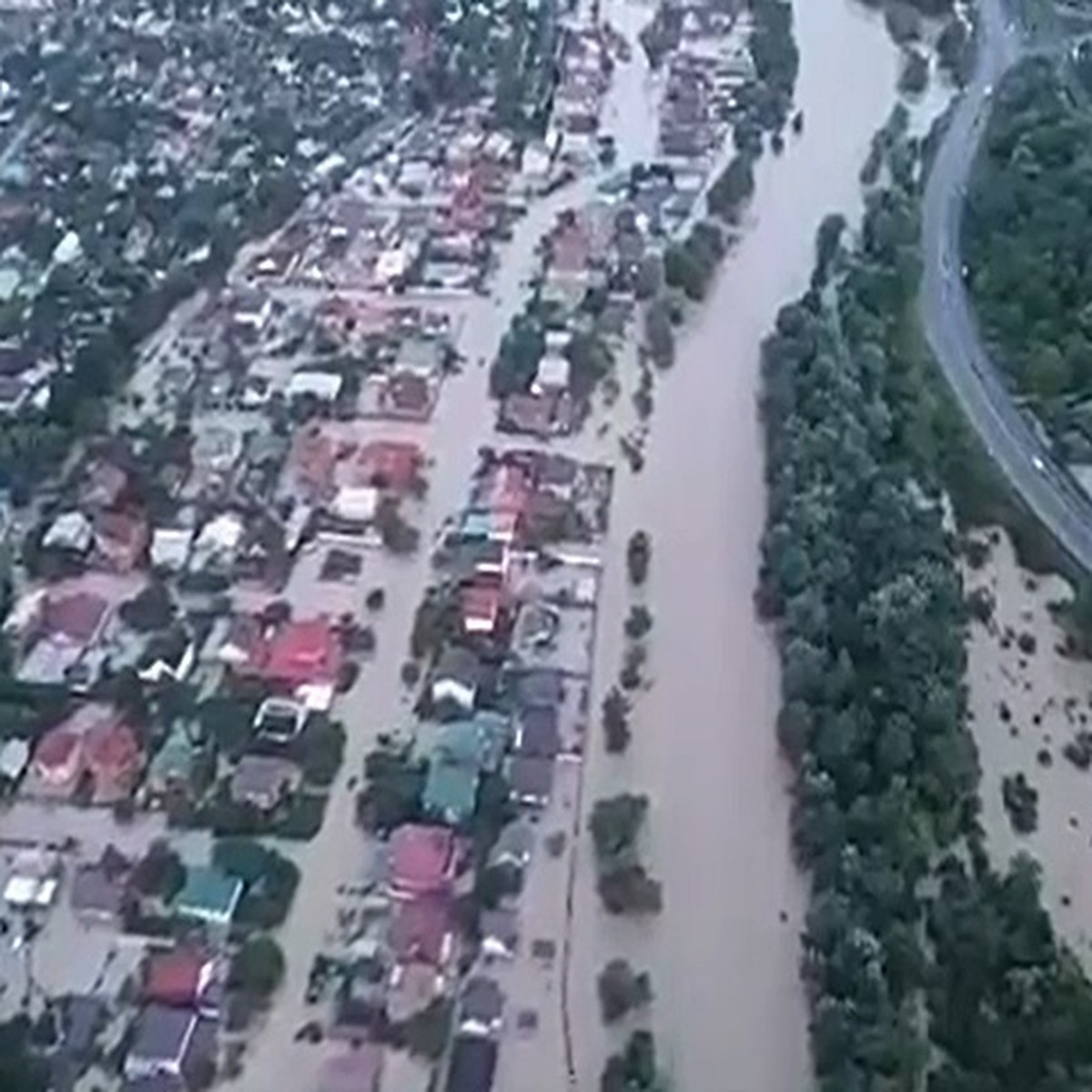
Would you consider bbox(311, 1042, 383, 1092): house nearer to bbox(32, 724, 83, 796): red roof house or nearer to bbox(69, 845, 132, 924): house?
bbox(69, 845, 132, 924): house

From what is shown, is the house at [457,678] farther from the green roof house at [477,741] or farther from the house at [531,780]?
the house at [531,780]

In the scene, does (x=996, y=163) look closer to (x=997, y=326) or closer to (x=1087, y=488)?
(x=997, y=326)

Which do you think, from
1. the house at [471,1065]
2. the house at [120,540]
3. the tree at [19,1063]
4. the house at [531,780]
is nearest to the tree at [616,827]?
the house at [531,780]

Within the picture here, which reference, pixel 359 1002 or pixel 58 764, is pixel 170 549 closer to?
pixel 58 764

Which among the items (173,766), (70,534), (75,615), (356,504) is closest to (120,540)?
(70,534)

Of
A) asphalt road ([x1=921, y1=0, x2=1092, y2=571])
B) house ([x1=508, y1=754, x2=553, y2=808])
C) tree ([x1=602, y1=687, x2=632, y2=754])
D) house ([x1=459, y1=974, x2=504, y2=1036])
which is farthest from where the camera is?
asphalt road ([x1=921, y1=0, x2=1092, y2=571])

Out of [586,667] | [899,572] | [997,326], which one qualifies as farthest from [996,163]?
[586,667]

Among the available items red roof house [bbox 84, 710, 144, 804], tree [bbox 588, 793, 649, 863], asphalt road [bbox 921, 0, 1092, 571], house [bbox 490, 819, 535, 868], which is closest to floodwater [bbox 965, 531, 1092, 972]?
asphalt road [bbox 921, 0, 1092, 571]
